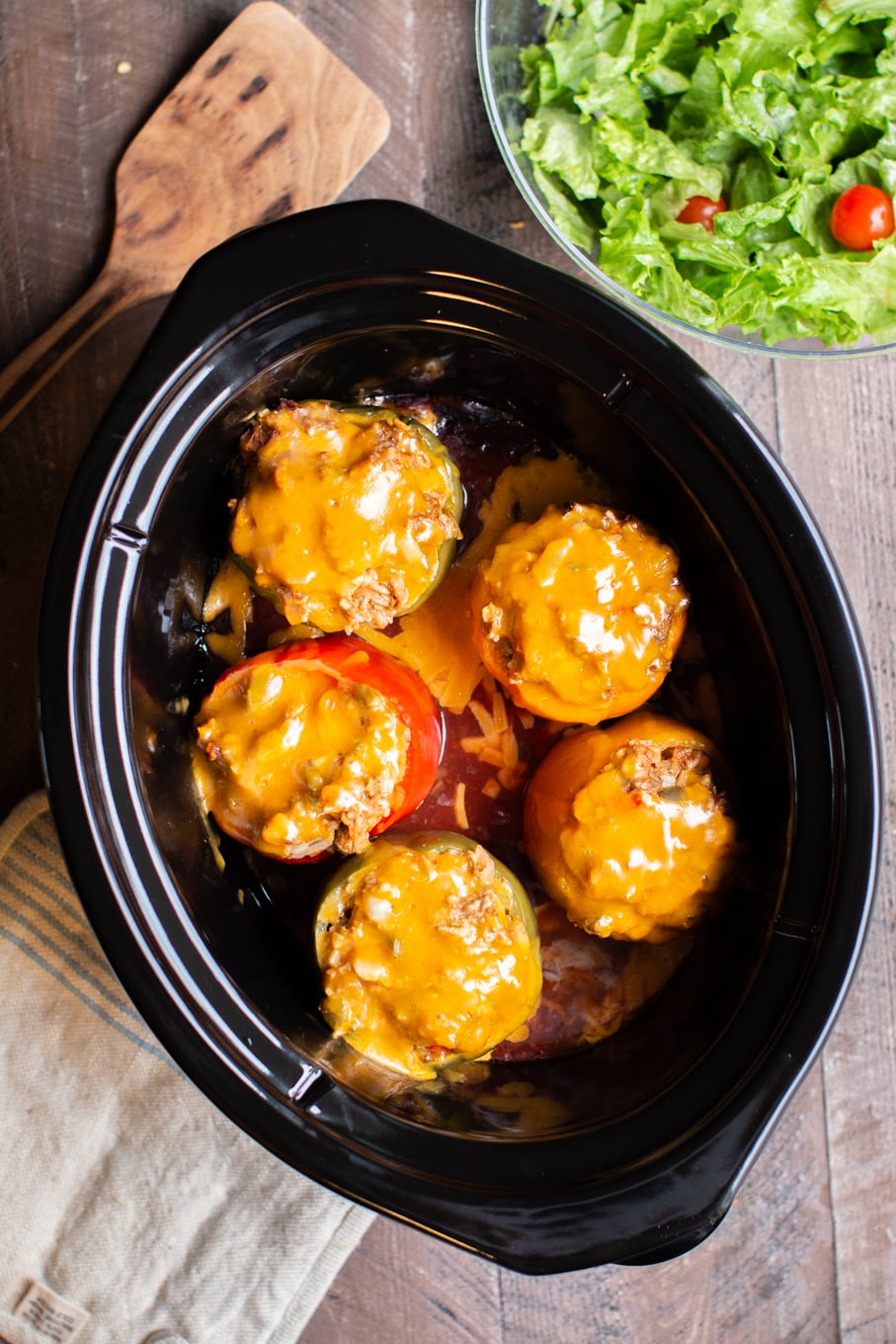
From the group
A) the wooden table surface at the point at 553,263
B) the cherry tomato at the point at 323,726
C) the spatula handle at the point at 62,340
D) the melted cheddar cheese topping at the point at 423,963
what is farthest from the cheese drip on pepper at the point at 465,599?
the spatula handle at the point at 62,340

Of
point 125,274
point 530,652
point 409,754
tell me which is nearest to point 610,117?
point 125,274

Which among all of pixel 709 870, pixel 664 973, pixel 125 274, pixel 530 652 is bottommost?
pixel 664 973

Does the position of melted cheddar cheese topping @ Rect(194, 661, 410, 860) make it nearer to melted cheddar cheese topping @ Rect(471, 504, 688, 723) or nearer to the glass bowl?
melted cheddar cheese topping @ Rect(471, 504, 688, 723)

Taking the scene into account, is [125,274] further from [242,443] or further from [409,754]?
[409,754]

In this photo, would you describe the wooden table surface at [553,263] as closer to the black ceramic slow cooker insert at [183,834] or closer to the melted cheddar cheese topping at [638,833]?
the black ceramic slow cooker insert at [183,834]

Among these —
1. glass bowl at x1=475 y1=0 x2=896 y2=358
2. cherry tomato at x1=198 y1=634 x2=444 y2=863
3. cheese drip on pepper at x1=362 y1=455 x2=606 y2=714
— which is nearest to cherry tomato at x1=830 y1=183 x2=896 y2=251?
glass bowl at x1=475 y1=0 x2=896 y2=358

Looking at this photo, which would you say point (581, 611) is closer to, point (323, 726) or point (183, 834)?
point (323, 726)

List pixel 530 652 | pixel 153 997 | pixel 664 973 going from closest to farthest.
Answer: pixel 153 997 < pixel 530 652 < pixel 664 973
